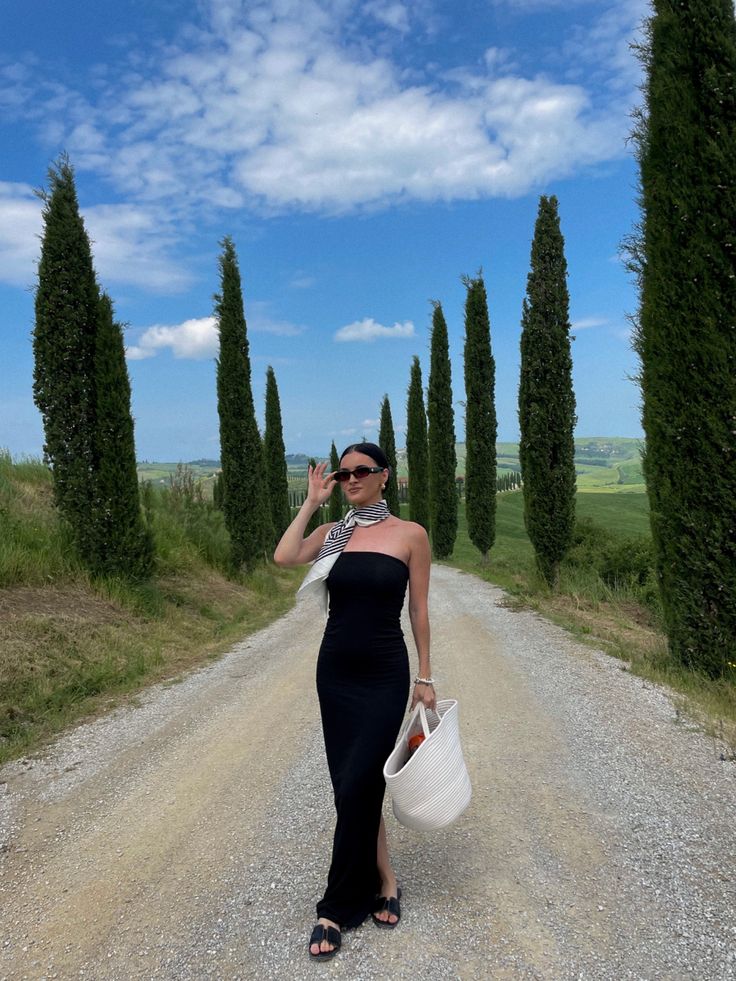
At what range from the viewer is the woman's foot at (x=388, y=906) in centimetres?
285

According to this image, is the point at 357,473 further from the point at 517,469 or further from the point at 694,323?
the point at 517,469

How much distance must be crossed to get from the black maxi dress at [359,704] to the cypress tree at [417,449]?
33.3 m

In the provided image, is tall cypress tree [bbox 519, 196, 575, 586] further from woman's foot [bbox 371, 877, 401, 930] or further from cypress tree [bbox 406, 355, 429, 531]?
cypress tree [bbox 406, 355, 429, 531]

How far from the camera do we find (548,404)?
50.2 feet

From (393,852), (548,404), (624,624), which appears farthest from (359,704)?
(548,404)

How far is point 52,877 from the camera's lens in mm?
3328

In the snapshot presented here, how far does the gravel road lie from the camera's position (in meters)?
2.63

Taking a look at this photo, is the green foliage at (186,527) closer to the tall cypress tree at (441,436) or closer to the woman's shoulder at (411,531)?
the woman's shoulder at (411,531)

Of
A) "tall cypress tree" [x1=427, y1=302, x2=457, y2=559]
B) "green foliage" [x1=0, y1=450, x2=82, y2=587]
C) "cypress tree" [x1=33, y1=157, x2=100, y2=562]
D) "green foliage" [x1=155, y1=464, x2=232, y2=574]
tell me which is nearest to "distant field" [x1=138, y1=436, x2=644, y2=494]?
"green foliage" [x1=155, y1=464, x2=232, y2=574]

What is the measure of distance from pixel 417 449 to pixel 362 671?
112ft

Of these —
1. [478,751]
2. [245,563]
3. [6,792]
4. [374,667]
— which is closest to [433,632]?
[478,751]

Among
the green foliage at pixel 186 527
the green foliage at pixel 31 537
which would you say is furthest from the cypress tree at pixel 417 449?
the green foliage at pixel 31 537

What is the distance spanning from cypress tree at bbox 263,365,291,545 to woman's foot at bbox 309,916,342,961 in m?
30.1

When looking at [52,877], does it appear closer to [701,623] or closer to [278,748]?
[278,748]
